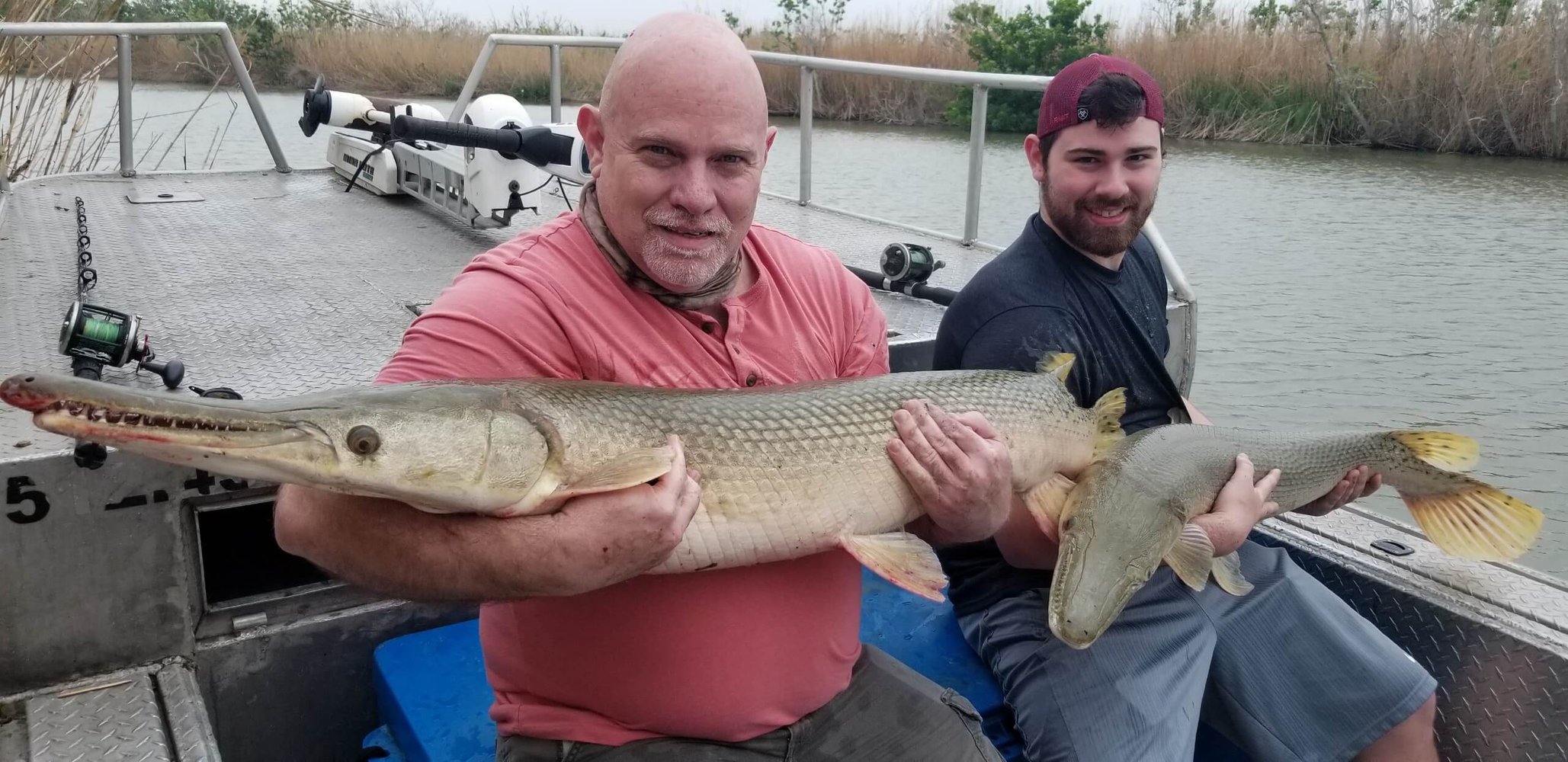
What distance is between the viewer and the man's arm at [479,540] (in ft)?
5.53

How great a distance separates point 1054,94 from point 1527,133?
54.4 feet

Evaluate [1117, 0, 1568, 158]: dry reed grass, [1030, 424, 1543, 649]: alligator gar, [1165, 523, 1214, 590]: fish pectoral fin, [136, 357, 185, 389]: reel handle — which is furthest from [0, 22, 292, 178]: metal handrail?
[1117, 0, 1568, 158]: dry reed grass

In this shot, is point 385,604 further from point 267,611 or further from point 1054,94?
point 1054,94

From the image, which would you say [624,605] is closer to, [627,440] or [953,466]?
[627,440]

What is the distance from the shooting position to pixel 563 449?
178 centimetres

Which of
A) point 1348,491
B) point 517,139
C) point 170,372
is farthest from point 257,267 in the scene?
point 1348,491

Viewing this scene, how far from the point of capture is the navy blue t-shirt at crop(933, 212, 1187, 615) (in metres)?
2.88

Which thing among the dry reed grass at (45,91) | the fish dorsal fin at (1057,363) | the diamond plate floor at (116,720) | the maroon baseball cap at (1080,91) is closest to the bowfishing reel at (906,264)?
the maroon baseball cap at (1080,91)

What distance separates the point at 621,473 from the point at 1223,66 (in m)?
19.0

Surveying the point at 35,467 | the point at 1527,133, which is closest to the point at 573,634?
the point at 35,467

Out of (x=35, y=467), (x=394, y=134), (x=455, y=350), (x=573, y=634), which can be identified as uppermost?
(x=394, y=134)

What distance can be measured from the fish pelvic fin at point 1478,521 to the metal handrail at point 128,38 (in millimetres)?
6077

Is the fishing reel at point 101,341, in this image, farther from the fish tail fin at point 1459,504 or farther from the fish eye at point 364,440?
the fish tail fin at point 1459,504

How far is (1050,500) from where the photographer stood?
8.87 ft
